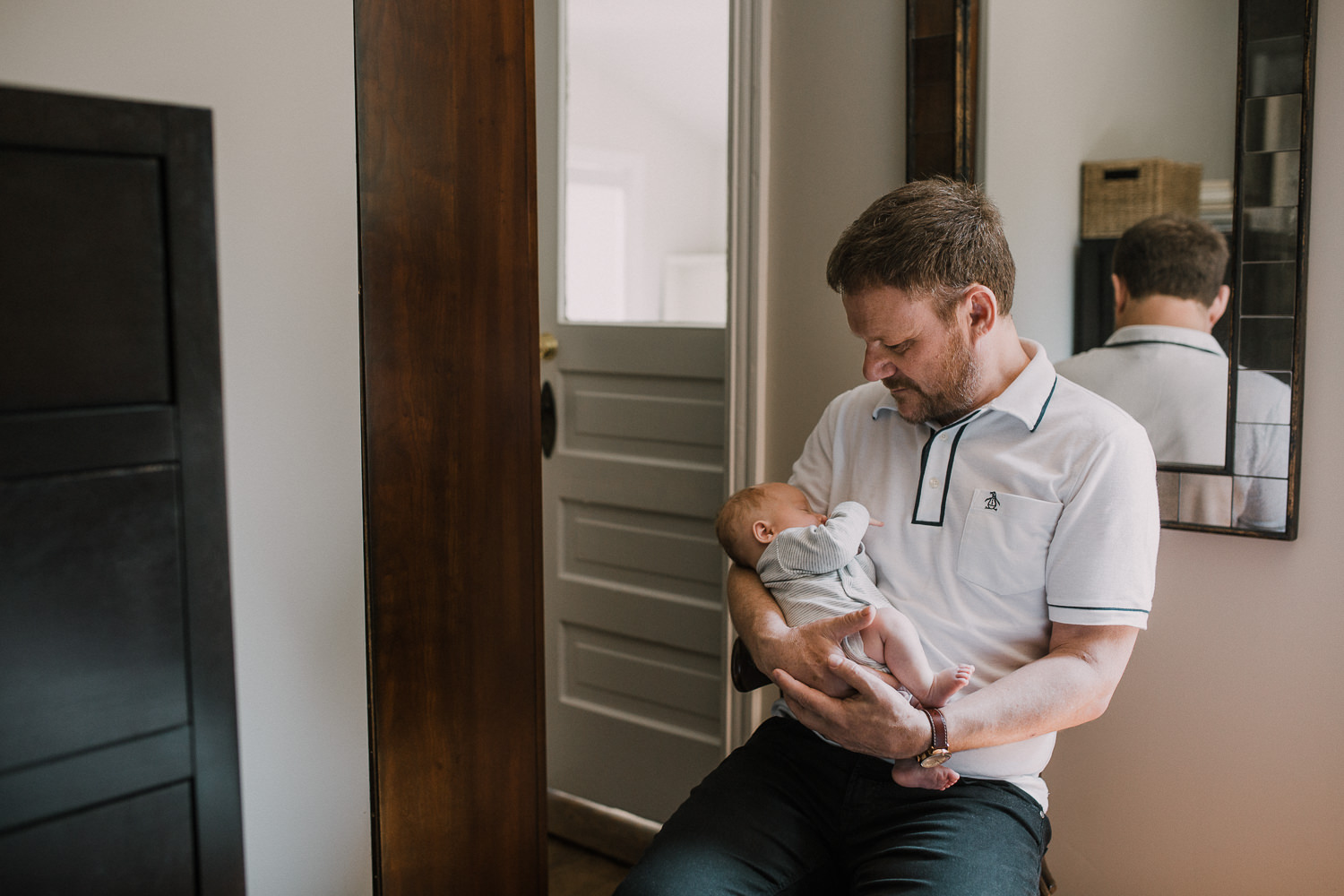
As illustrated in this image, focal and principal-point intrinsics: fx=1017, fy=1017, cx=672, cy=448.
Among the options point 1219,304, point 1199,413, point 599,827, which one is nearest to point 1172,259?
point 1219,304

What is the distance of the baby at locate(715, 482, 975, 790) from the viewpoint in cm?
117

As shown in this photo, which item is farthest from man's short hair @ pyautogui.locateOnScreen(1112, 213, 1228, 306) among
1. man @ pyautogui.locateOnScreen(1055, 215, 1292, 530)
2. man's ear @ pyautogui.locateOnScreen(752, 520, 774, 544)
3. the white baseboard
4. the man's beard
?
the white baseboard

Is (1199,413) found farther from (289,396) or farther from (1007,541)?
(289,396)

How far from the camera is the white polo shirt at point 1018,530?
123cm

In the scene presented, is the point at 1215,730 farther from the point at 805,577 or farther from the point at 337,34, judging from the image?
the point at 337,34

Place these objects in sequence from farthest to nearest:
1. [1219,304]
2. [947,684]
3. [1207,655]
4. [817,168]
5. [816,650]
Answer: [817,168]
[1207,655]
[1219,304]
[816,650]
[947,684]

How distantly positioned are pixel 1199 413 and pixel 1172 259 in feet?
0.77

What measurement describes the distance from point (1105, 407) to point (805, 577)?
1.46ft

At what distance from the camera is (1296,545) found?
1.52m

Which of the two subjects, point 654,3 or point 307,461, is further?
point 654,3

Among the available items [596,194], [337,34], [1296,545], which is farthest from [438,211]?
[1296,545]

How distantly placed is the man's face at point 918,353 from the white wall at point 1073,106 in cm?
40

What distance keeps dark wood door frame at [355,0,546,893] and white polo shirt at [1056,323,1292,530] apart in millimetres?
914

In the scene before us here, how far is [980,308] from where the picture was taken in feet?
4.33
